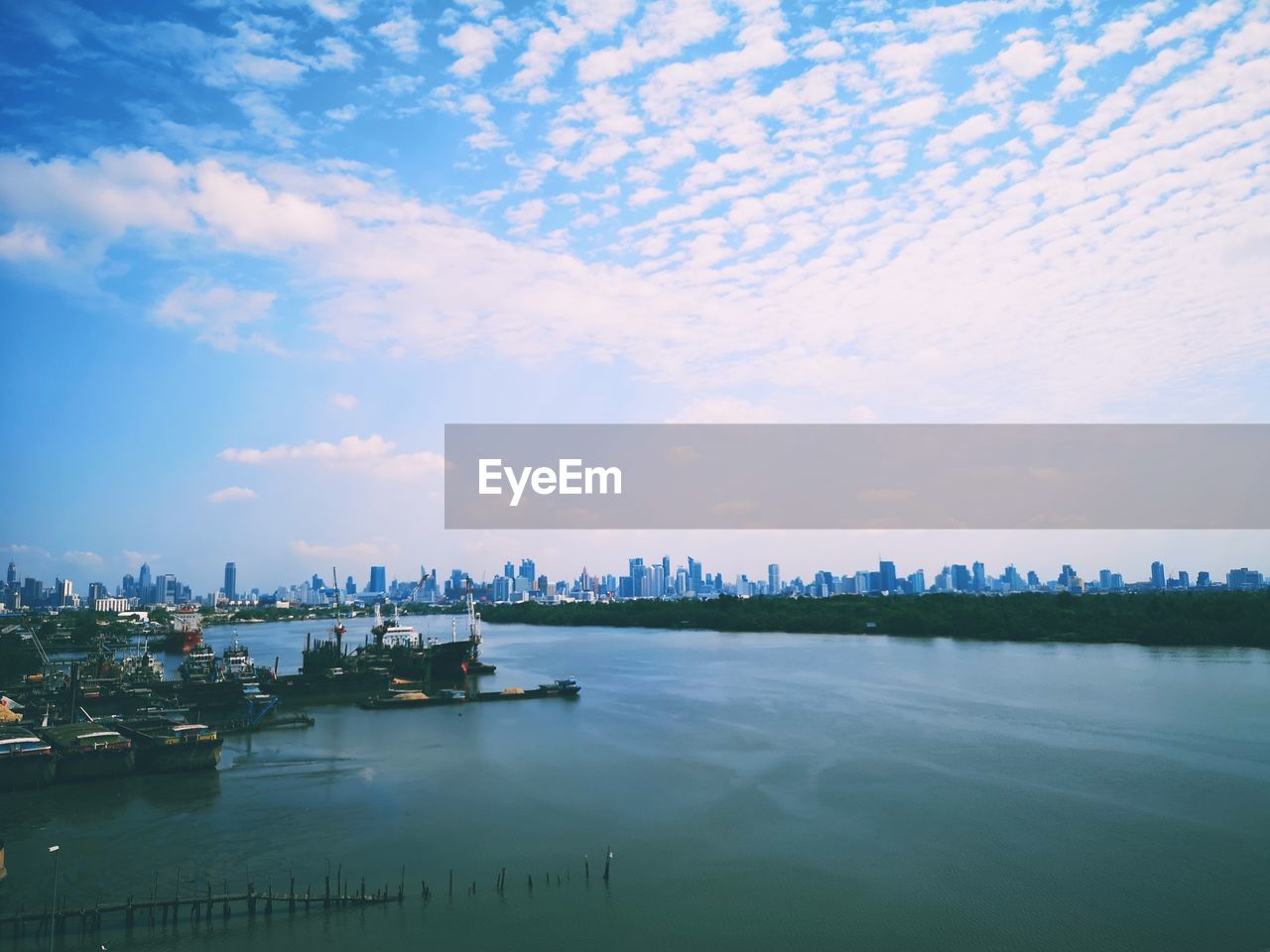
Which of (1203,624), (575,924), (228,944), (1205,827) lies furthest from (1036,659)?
(228,944)

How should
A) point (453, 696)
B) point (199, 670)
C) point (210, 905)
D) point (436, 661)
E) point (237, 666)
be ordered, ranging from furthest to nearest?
point (436, 661) → point (237, 666) → point (199, 670) → point (453, 696) → point (210, 905)

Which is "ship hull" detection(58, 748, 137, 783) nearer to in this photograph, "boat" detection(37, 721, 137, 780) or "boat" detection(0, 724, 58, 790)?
"boat" detection(37, 721, 137, 780)

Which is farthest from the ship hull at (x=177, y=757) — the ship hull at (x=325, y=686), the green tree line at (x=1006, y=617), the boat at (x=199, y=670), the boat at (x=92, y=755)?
the green tree line at (x=1006, y=617)

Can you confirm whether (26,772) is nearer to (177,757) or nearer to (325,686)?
(177,757)

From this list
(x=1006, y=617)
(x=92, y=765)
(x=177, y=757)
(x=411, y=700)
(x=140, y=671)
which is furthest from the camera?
(x=1006, y=617)

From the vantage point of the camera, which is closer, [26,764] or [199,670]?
[26,764]

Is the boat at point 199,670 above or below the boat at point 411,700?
above

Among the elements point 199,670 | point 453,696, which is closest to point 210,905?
point 453,696

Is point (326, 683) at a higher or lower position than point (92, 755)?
lower

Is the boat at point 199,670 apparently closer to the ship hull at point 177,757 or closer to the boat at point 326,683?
the boat at point 326,683
